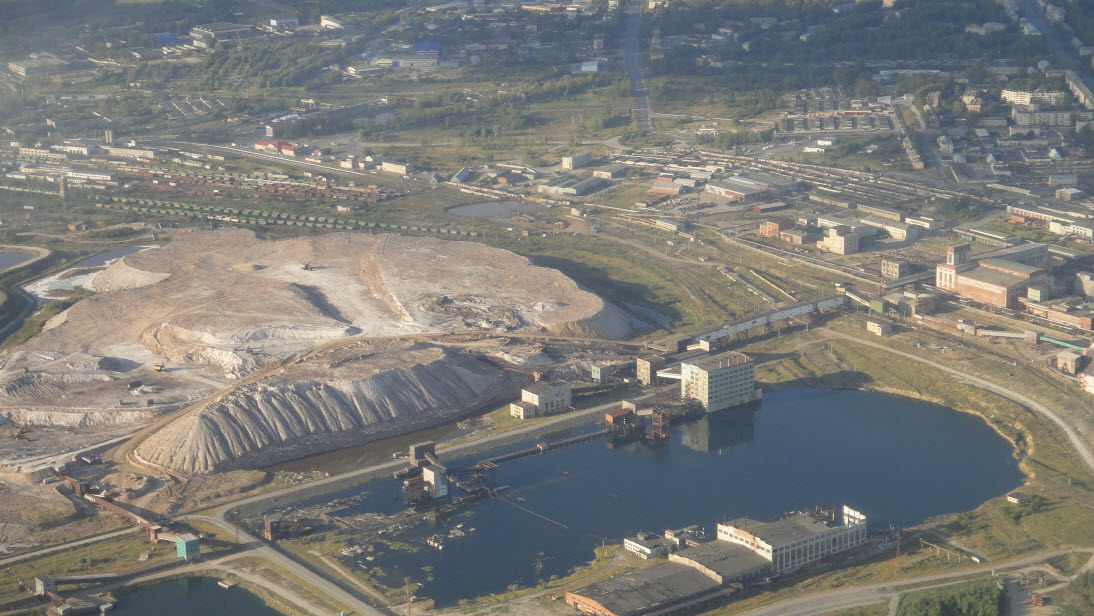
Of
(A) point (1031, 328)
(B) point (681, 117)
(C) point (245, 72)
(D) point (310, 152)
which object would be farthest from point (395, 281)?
(C) point (245, 72)

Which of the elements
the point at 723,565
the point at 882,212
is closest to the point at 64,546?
the point at 723,565

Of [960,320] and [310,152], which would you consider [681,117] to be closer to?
[310,152]

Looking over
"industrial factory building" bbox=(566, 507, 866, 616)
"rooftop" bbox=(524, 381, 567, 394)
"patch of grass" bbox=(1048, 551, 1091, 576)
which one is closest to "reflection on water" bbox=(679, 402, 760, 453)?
"rooftop" bbox=(524, 381, 567, 394)

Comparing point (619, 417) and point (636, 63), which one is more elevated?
point (636, 63)

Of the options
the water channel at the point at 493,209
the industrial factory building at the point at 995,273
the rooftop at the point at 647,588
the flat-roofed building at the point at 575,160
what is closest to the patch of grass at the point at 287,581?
the rooftop at the point at 647,588

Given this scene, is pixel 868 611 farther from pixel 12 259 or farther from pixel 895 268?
pixel 12 259

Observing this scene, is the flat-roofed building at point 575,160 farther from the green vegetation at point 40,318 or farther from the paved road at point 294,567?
the paved road at point 294,567
